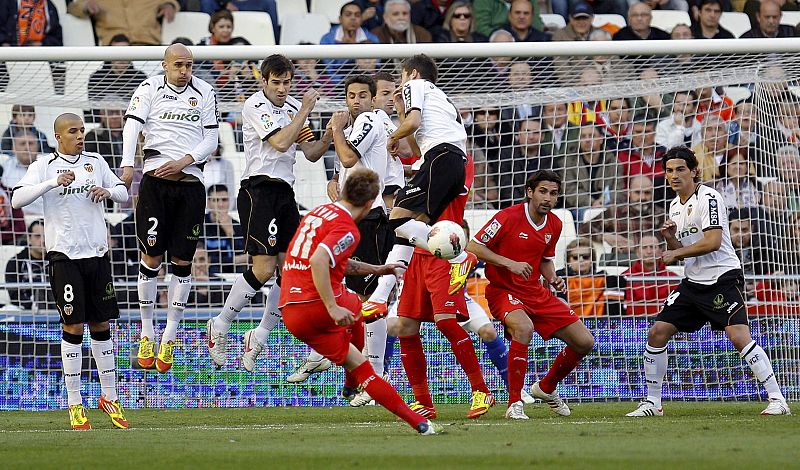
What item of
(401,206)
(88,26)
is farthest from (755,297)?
(88,26)

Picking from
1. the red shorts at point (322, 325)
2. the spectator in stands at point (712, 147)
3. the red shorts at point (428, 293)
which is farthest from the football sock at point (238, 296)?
the spectator in stands at point (712, 147)

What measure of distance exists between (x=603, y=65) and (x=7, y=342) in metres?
7.45

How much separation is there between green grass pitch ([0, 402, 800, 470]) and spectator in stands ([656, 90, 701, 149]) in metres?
4.44

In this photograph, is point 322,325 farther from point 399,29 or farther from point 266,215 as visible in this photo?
point 399,29

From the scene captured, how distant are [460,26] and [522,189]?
4040mm

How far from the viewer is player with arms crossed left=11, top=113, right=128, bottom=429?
10.2 meters

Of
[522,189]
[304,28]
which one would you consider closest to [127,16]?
[304,28]

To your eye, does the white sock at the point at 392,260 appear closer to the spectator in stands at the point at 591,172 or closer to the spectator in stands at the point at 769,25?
the spectator in stands at the point at 591,172

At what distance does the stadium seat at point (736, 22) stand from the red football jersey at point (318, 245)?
12.7m

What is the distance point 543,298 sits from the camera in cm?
1091

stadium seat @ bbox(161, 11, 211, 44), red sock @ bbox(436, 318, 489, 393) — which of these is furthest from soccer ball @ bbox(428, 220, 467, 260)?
stadium seat @ bbox(161, 11, 211, 44)

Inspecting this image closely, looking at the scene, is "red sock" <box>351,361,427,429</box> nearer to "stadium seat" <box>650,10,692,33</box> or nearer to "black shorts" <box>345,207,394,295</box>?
"black shorts" <box>345,207,394,295</box>

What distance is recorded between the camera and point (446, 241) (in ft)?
32.0

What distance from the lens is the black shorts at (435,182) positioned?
33.5ft
